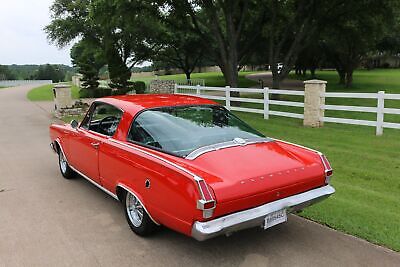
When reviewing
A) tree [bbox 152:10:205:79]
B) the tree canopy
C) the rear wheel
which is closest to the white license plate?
the rear wheel

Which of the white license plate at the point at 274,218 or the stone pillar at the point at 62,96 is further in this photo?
the stone pillar at the point at 62,96

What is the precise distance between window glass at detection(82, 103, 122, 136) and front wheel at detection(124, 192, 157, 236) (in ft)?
3.25

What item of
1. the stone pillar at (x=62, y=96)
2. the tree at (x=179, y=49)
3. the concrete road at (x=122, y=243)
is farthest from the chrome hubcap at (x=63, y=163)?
the tree at (x=179, y=49)

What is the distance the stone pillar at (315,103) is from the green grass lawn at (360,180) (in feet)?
1.55

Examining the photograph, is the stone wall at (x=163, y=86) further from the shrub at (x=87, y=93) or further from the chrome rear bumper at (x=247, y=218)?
the chrome rear bumper at (x=247, y=218)

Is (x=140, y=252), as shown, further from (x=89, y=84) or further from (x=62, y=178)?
(x=89, y=84)

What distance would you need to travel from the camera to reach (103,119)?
5570 millimetres

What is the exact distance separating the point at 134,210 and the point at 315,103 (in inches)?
325

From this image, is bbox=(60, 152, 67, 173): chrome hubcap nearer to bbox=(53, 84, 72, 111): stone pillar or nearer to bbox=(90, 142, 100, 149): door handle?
bbox=(90, 142, 100, 149): door handle

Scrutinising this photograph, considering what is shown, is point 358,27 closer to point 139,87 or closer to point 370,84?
point 370,84

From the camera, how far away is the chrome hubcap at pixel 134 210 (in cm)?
437

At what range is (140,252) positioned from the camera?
400cm

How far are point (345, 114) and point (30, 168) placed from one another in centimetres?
1157

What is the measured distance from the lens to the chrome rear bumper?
11.0 feet
